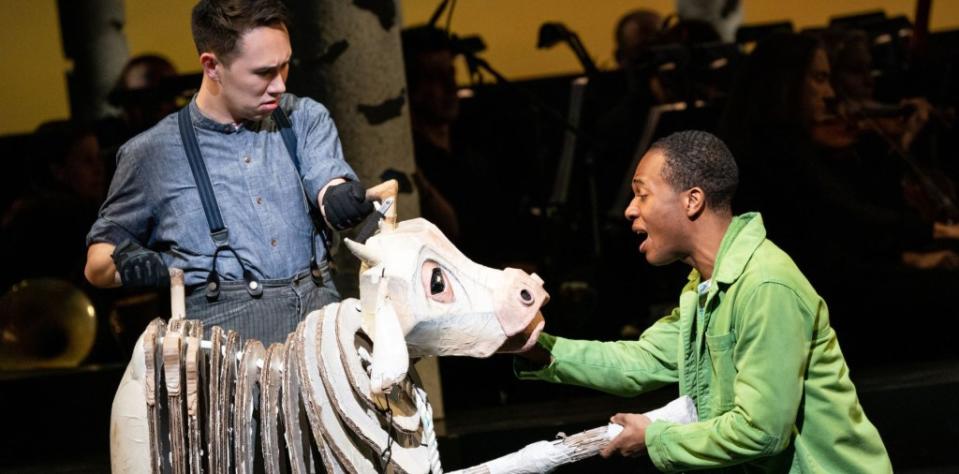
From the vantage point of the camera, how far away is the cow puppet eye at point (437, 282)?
2.45 metres

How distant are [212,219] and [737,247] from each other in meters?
0.92

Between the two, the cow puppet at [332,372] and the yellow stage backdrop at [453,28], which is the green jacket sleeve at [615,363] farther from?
the yellow stage backdrop at [453,28]

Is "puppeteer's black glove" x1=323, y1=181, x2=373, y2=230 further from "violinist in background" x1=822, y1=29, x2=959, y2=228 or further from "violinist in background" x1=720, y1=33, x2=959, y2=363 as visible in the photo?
"violinist in background" x1=822, y1=29, x2=959, y2=228

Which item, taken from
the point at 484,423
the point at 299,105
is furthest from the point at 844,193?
the point at 299,105

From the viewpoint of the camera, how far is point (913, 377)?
4203 mm

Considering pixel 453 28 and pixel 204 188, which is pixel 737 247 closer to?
pixel 204 188

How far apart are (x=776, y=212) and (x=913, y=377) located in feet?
2.07

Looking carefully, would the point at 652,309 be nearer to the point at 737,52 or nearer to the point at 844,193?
the point at 844,193

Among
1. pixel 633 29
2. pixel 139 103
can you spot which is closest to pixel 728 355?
pixel 139 103

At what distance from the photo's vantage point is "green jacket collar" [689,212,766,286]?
2730mm

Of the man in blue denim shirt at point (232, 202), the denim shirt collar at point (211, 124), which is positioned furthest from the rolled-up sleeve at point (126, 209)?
the denim shirt collar at point (211, 124)

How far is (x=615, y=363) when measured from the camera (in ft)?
9.58

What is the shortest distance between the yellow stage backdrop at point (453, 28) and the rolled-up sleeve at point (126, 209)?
318 cm

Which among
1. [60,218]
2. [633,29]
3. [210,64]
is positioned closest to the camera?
[210,64]
